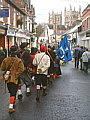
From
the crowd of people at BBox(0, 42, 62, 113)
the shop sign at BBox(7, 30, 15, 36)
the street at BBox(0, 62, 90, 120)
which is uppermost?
the shop sign at BBox(7, 30, 15, 36)

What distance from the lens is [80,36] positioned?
47.0 meters

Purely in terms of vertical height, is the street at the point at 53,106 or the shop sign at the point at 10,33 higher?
the shop sign at the point at 10,33

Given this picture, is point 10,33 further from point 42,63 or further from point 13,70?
point 13,70

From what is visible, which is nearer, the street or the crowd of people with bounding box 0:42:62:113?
the street

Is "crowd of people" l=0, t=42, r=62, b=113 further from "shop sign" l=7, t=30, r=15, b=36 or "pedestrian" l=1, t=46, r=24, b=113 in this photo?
"shop sign" l=7, t=30, r=15, b=36

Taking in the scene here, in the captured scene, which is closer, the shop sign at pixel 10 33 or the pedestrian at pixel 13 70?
the pedestrian at pixel 13 70

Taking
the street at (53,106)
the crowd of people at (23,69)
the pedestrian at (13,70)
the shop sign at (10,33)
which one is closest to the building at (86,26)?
the shop sign at (10,33)

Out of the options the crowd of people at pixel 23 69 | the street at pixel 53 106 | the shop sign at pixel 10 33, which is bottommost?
the street at pixel 53 106

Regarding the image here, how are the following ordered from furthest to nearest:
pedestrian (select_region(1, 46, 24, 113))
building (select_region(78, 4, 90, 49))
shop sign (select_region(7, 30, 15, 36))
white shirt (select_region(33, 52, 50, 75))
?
building (select_region(78, 4, 90, 49))
shop sign (select_region(7, 30, 15, 36))
white shirt (select_region(33, 52, 50, 75))
pedestrian (select_region(1, 46, 24, 113))

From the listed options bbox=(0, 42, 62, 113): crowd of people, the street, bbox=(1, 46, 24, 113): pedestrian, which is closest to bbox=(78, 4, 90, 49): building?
the street

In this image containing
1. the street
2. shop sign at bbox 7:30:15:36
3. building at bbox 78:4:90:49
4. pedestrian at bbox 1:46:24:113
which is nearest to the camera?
the street

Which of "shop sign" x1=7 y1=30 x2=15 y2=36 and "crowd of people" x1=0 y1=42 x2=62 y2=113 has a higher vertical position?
"shop sign" x1=7 y1=30 x2=15 y2=36

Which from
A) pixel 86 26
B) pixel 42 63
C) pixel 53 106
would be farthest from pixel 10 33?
pixel 53 106

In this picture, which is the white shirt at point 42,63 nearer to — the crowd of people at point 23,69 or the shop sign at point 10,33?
the crowd of people at point 23,69
